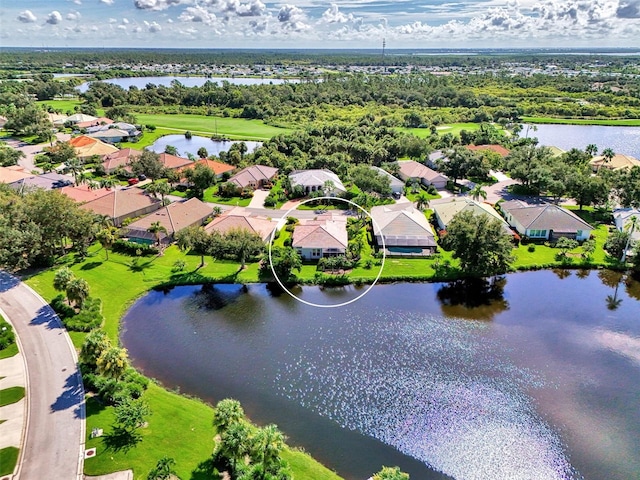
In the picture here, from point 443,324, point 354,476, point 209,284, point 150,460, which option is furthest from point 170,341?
point 443,324

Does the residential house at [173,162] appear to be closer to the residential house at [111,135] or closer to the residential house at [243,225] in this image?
the residential house at [243,225]

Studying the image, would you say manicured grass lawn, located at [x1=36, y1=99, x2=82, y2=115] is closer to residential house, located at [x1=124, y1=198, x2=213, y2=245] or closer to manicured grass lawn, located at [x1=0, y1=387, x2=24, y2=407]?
residential house, located at [x1=124, y1=198, x2=213, y2=245]

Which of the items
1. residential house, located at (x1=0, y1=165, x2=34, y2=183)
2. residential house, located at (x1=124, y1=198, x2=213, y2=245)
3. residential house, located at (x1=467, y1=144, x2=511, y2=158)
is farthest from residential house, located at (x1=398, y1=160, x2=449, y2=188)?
residential house, located at (x1=0, y1=165, x2=34, y2=183)

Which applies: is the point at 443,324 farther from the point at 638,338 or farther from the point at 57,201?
the point at 57,201

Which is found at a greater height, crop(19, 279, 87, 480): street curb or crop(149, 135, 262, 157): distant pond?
crop(149, 135, 262, 157): distant pond

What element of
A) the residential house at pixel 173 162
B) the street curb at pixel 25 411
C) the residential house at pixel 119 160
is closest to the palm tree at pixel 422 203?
the residential house at pixel 173 162

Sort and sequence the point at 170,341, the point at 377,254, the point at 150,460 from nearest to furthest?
the point at 150,460
the point at 170,341
the point at 377,254
